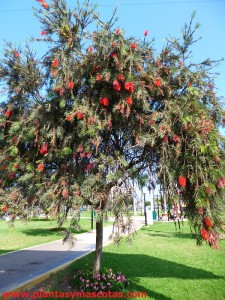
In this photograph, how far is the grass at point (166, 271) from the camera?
6590 mm

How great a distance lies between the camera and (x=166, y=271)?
832cm

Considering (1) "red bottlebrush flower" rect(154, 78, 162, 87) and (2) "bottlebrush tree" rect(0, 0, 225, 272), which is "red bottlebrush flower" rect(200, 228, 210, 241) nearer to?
(2) "bottlebrush tree" rect(0, 0, 225, 272)

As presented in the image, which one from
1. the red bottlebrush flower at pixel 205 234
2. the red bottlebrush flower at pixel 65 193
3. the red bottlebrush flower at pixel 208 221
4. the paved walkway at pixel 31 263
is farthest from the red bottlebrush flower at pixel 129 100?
the paved walkway at pixel 31 263

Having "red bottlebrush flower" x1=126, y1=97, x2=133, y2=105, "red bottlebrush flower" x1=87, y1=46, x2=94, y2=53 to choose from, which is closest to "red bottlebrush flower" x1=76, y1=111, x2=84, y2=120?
"red bottlebrush flower" x1=126, y1=97, x2=133, y2=105

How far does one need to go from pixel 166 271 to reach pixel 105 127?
5.52m

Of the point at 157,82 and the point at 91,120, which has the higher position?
the point at 157,82

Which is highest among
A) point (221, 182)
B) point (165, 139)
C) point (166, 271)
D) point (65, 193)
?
point (165, 139)

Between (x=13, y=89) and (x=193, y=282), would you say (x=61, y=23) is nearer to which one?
(x=13, y=89)

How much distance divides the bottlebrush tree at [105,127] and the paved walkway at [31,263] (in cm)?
308

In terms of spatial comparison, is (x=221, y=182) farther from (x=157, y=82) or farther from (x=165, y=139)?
(x=157, y=82)

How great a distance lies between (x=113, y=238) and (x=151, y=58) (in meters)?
2.85

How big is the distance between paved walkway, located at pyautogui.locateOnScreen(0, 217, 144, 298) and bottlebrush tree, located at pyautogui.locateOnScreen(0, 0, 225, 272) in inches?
121

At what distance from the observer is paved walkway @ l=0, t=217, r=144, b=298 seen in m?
7.44

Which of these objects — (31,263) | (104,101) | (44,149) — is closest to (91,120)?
(104,101)
